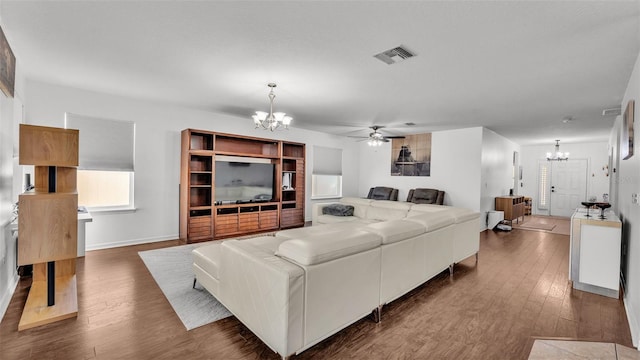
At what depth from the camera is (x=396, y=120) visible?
6.07 metres

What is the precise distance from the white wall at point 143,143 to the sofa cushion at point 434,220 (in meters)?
4.46

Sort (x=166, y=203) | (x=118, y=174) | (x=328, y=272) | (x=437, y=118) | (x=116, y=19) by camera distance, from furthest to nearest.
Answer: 1. (x=437, y=118)
2. (x=166, y=203)
3. (x=118, y=174)
4. (x=116, y=19)
5. (x=328, y=272)

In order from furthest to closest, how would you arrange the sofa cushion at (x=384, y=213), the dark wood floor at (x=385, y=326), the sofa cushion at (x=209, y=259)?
the sofa cushion at (x=384, y=213) < the sofa cushion at (x=209, y=259) < the dark wood floor at (x=385, y=326)

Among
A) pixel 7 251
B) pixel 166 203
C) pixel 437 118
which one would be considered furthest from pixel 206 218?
pixel 437 118

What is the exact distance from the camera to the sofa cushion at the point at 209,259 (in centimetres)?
268

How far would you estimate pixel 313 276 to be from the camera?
76.2 inches

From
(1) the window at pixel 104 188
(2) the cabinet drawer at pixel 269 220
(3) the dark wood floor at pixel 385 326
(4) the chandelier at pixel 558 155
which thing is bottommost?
(3) the dark wood floor at pixel 385 326

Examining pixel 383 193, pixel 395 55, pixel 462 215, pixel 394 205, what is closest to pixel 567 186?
pixel 383 193

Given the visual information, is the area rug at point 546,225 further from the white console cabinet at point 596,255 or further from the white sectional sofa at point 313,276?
the white sectional sofa at point 313,276

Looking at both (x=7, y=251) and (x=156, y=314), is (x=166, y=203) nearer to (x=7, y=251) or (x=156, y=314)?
(x=7, y=251)

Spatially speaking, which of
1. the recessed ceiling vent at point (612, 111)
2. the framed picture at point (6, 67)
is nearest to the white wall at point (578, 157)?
the recessed ceiling vent at point (612, 111)

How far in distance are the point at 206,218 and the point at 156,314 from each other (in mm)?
2938

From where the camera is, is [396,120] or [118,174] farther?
[396,120]

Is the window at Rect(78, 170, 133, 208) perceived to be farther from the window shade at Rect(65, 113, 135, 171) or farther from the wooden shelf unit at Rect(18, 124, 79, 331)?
the wooden shelf unit at Rect(18, 124, 79, 331)
